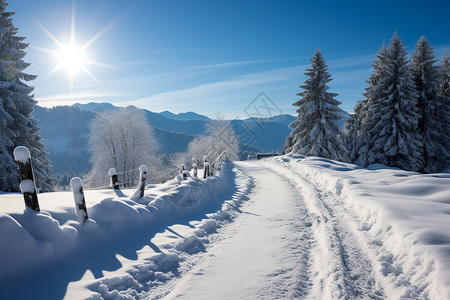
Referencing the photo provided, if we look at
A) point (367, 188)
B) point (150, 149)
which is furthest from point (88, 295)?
point (150, 149)

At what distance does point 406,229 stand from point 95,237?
255 inches

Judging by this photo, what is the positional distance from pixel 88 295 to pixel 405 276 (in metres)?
5.09

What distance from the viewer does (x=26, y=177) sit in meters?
3.96

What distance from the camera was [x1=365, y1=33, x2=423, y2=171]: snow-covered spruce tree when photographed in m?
20.1

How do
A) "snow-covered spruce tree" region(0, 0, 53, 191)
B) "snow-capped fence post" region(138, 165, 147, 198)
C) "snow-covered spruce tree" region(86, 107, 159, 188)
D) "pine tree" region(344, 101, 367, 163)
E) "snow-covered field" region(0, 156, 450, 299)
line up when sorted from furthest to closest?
1. "snow-covered spruce tree" region(86, 107, 159, 188)
2. "pine tree" region(344, 101, 367, 163)
3. "snow-covered spruce tree" region(0, 0, 53, 191)
4. "snow-capped fence post" region(138, 165, 147, 198)
5. "snow-covered field" region(0, 156, 450, 299)

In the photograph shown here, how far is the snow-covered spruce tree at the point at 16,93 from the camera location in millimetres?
14742

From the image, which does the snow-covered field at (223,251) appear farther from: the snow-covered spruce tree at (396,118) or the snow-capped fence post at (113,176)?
the snow-covered spruce tree at (396,118)

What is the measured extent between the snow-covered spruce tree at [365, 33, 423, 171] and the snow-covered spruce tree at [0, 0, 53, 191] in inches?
1093

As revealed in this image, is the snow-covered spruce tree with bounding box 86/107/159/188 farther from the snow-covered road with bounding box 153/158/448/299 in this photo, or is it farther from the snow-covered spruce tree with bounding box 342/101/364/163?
the snow-covered spruce tree with bounding box 342/101/364/163

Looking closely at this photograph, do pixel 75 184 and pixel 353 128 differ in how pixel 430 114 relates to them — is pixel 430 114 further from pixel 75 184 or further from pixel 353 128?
pixel 75 184

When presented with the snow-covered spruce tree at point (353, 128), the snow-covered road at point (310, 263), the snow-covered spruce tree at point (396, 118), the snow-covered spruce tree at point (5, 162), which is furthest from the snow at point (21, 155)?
the snow-covered spruce tree at point (353, 128)

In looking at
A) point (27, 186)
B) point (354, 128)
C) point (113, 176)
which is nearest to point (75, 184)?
point (27, 186)

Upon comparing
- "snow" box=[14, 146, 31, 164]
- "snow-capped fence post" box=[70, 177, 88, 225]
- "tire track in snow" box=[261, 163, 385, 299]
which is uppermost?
"snow" box=[14, 146, 31, 164]

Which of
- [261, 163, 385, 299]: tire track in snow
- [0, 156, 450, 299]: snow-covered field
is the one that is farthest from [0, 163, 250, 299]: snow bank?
[261, 163, 385, 299]: tire track in snow
